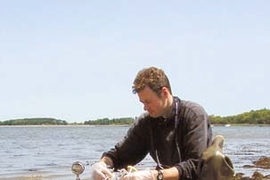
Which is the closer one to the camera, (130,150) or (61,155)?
(130,150)

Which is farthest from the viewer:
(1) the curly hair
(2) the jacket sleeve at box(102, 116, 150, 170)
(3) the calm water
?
(3) the calm water

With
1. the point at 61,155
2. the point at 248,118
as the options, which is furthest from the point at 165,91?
the point at 248,118

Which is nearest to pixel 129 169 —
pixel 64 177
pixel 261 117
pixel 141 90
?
pixel 141 90

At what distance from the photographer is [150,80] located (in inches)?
219

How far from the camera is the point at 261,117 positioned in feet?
541

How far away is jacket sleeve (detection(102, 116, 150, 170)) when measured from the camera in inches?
246

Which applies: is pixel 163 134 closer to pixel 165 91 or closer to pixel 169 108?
pixel 169 108

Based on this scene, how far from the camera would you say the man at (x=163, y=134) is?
18.3 ft

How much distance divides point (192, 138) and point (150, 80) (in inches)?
25.4

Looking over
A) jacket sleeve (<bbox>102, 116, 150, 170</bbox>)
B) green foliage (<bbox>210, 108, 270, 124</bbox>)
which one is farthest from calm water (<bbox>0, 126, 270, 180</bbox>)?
green foliage (<bbox>210, 108, 270, 124</bbox>)

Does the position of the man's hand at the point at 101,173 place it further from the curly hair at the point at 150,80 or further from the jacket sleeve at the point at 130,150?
the curly hair at the point at 150,80

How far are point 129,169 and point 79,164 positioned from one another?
45 centimetres

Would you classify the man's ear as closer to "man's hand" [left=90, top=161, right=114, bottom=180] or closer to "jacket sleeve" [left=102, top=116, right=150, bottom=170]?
"jacket sleeve" [left=102, top=116, right=150, bottom=170]

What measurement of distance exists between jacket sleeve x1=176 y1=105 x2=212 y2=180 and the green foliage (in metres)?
150
